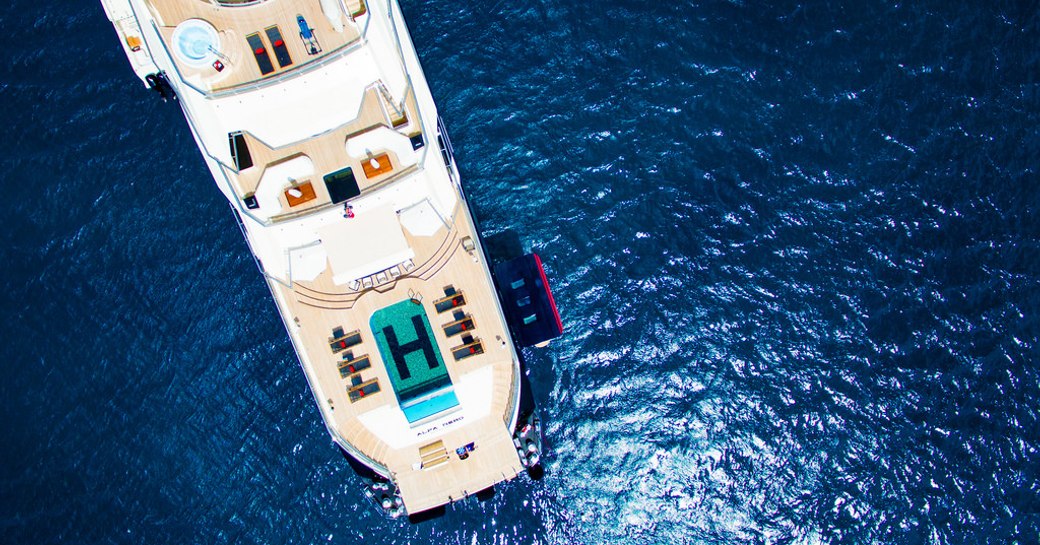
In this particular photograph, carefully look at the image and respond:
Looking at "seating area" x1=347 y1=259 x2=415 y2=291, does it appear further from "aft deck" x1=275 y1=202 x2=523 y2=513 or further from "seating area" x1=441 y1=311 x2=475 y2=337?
"seating area" x1=441 y1=311 x2=475 y2=337

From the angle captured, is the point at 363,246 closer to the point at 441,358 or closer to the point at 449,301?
the point at 449,301

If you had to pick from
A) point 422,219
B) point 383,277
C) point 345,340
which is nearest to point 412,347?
point 345,340

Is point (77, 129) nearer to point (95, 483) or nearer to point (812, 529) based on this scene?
point (95, 483)

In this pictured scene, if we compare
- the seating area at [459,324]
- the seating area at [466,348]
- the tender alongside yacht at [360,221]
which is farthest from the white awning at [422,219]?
the seating area at [466,348]

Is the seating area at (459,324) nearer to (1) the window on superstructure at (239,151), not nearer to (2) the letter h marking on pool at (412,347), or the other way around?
(2) the letter h marking on pool at (412,347)

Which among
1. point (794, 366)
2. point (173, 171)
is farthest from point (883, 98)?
point (173, 171)
